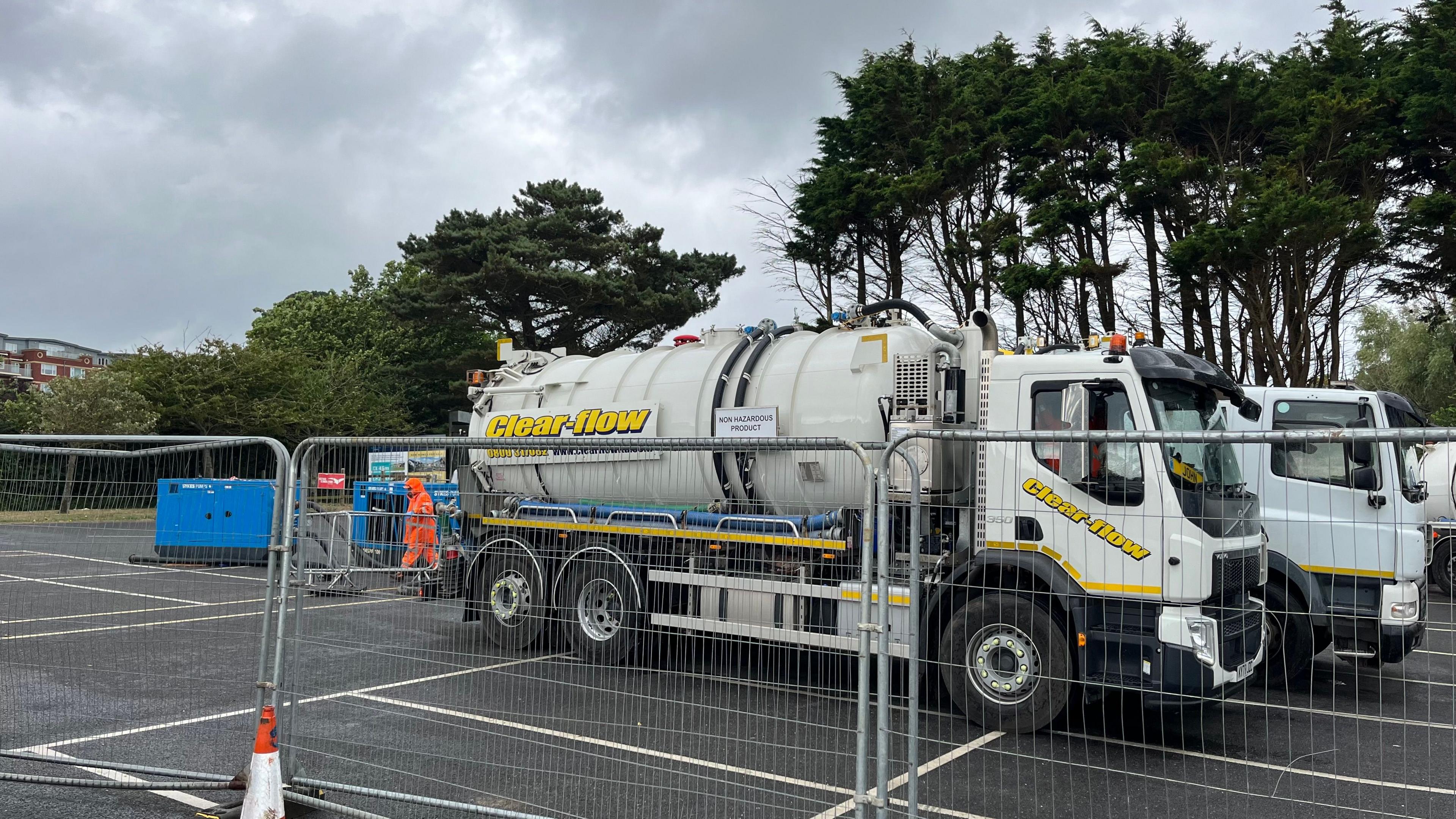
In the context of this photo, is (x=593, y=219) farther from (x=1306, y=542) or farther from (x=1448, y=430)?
(x=1448, y=430)

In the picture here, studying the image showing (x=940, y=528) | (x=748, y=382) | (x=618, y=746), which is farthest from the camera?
(x=748, y=382)

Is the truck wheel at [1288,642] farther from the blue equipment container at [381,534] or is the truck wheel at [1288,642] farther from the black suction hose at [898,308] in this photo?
the blue equipment container at [381,534]

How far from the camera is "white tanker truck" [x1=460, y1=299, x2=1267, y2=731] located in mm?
5105

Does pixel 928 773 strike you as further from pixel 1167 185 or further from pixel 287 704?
pixel 1167 185

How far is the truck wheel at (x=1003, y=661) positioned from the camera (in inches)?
249

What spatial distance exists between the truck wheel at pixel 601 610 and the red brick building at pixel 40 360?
89.5 metres

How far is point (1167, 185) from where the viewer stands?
23.5 m

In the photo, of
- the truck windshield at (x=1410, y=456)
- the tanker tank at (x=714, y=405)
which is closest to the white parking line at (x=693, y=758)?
the tanker tank at (x=714, y=405)

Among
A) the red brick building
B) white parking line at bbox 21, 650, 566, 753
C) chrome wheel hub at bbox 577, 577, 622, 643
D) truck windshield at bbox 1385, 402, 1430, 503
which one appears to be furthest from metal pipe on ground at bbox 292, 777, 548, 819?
the red brick building

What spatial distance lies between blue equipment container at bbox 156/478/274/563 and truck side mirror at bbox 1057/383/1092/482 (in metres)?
4.94

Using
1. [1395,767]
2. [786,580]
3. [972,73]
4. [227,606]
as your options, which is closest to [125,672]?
[227,606]

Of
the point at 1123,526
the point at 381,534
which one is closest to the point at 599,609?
the point at 381,534

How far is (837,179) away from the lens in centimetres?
2830

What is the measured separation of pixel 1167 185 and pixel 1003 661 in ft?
66.5
